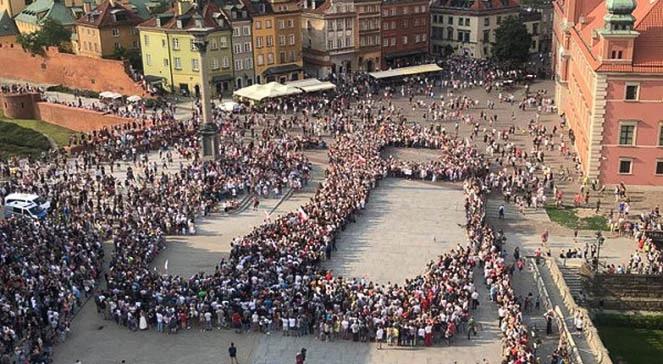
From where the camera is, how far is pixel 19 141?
77125 mm

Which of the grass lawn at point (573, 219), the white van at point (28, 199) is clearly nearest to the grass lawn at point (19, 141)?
the white van at point (28, 199)

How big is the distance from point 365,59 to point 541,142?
37531 millimetres

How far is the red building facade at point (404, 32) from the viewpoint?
3868 inches

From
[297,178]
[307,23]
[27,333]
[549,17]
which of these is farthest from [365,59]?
[27,333]

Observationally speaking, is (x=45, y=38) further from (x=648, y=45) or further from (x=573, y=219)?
(x=648, y=45)

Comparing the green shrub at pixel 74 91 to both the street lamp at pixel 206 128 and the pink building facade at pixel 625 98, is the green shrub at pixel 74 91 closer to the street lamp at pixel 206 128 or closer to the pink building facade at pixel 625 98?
the street lamp at pixel 206 128

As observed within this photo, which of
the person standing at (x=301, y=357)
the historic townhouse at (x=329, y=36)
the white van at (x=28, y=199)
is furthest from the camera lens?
the historic townhouse at (x=329, y=36)

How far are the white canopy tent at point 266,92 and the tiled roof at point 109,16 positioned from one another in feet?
73.4

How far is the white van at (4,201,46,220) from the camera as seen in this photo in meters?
44.3

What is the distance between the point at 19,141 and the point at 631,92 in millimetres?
55331

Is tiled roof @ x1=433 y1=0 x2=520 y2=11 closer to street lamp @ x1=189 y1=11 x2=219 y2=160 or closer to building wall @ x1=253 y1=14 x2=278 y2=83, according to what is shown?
building wall @ x1=253 y1=14 x2=278 y2=83

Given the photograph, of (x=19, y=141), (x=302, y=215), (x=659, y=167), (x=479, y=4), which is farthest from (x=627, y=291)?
(x=479, y=4)

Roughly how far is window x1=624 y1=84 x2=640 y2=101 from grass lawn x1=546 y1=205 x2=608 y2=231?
803cm

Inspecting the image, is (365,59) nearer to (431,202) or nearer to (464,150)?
(464,150)
